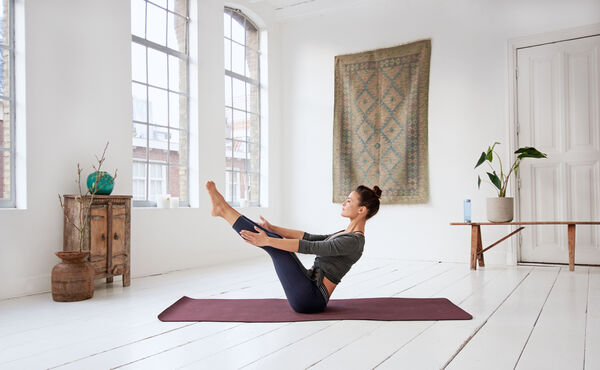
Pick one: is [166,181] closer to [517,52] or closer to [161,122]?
[161,122]

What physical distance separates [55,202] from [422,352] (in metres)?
2.95

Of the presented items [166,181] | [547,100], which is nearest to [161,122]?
[166,181]

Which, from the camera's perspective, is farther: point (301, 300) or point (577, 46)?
point (577, 46)

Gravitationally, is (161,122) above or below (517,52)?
below

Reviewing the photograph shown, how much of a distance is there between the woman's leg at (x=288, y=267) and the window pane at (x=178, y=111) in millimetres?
2617

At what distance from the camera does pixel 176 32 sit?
16.9ft

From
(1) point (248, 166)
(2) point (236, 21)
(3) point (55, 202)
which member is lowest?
(3) point (55, 202)

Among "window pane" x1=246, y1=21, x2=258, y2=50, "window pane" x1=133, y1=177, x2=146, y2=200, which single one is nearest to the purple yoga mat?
"window pane" x1=133, y1=177, x2=146, y2=200

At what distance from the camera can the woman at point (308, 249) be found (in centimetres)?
251

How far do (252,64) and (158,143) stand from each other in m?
2.09

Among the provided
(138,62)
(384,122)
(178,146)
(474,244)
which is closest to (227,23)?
(138,62)

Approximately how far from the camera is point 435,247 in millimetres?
5523

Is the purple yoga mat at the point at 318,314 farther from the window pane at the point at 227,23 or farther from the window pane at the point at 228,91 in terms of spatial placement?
the window pane at the point at 227,23

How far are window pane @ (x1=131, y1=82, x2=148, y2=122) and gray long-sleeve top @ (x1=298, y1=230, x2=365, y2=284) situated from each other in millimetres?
2688
